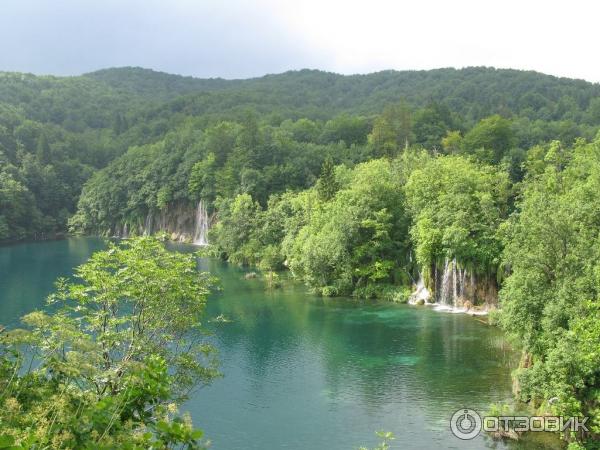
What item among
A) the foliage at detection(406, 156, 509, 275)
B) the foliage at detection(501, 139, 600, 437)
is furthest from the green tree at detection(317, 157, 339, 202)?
the foliage at detection(501, 139, 600, 437)

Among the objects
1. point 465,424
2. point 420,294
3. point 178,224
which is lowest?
point 465,424

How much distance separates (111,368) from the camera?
48.5 ft

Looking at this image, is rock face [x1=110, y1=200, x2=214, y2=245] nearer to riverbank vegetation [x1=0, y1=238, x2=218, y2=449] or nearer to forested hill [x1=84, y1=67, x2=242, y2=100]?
riverbank vegetation [x1=0, y1=238, x2=218, y2=449]

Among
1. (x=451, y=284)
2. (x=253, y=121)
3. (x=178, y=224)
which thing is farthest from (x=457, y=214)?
(x=178, y=224)

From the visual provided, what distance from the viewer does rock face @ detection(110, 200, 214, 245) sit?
8586cm

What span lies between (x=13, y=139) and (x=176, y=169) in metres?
34.4

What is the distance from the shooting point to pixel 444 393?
27328 millimetres

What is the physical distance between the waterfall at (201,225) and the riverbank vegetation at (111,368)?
2548 inches

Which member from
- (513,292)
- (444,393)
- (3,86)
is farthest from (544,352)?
(3,86)

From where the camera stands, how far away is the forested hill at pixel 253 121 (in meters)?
81.2

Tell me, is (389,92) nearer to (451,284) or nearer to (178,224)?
(178,224)

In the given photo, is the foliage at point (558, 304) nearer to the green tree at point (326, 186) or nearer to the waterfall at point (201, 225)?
the green tree at point (326, 186)

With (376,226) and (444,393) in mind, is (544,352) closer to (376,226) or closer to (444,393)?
(444,393)

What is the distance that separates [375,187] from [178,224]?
47103 mm
